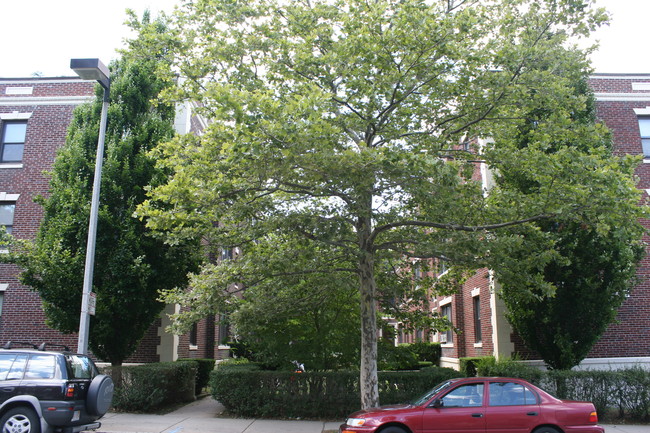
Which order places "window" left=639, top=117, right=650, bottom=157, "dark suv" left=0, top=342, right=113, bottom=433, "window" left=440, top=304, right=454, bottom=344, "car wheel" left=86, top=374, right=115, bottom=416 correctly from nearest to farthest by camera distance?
"dark suv" left=0, top=342, right=113, bottom=433, "car wheel" left=86, top=374, right=115, bottom=416, "window" left=639, top=117, right=650, bottom=157, "window" left=440, top=304, right=454, bottom=344

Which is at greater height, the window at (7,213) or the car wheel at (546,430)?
the window at (7,213)

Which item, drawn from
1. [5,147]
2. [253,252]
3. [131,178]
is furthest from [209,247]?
[5,147]

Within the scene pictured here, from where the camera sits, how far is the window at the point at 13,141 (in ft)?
60.6

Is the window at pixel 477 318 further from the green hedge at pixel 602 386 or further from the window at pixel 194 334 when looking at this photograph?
the window at pixel 194 334

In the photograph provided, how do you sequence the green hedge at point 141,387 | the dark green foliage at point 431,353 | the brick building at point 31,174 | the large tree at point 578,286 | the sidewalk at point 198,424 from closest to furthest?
the sidewalk at point 198,424
the large tree at point 578,286
the green hedge at point 141,387
the brick building at point 31,174
the dark green foliage at point 431,353

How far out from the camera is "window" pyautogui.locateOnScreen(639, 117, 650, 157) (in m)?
17.6

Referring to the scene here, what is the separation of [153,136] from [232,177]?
19.0 ft

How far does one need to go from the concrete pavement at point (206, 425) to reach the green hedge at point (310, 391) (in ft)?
1.44

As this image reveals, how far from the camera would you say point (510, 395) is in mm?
9141

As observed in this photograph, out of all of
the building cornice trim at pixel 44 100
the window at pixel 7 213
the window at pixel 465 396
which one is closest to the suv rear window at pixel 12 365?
the window at pixel 465 396

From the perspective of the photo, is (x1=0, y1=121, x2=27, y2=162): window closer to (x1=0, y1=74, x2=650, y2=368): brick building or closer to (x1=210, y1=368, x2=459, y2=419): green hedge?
(x1=0, y1=74, x2=650, y2=368): brick building

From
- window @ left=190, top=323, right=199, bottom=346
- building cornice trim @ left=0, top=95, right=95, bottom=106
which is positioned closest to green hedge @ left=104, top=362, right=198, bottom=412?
window @ left=190, top=323, right=199, bottom=346

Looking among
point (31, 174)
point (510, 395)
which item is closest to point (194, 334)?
point (31, 174)

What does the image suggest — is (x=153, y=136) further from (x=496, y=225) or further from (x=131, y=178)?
(x=496, y=225)
